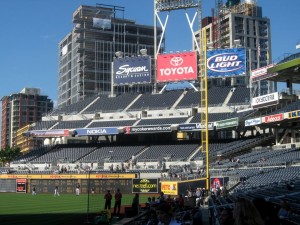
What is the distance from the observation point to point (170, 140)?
56062mm

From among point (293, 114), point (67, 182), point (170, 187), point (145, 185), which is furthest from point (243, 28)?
point (170, 187)

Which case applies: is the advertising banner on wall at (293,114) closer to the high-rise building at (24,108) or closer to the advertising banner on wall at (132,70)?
the advertising banner on wall at (132,70)

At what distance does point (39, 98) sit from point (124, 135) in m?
138

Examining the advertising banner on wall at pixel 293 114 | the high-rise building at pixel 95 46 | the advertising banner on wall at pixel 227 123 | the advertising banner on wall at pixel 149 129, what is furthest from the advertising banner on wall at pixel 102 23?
the advertising banner on wall at pixel 293 114

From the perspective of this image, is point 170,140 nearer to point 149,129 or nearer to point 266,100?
point 149,129

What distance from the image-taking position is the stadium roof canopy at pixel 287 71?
36.3m

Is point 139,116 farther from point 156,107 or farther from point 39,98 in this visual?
point 39,98

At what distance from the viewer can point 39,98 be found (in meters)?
191

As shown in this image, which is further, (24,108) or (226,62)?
(24,108)

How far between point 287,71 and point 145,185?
16.1 metres

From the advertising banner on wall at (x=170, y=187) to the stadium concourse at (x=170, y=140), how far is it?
8 cm

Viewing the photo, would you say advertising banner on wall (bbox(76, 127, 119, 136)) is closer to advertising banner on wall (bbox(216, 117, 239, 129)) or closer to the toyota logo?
the toyota logo

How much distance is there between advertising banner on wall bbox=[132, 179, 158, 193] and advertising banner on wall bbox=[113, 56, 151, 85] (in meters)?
20.8

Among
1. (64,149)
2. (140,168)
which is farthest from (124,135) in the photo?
(140,168)
